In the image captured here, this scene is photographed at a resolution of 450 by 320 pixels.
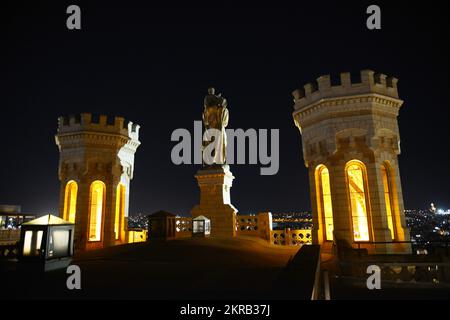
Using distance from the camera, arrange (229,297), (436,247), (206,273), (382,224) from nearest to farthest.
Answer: (229,297) < (206,273) < (436,247) < (382,224)

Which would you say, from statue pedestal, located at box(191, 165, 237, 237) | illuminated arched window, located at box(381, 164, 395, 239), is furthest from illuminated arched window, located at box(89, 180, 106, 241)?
illuminated arched window, located at box(381, 164, 395, 239)

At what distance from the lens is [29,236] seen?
8.28m

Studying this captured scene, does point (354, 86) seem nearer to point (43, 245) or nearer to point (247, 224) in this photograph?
point (247, 224)

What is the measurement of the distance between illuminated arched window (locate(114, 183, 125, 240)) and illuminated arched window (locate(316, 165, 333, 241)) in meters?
13.5

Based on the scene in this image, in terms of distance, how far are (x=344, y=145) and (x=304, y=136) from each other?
95.2 inches

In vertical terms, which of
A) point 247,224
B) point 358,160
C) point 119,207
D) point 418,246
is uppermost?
point 358,160

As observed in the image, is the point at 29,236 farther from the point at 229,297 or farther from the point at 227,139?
the point at 227,139

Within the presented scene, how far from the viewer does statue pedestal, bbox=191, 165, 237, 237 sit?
17.5 m

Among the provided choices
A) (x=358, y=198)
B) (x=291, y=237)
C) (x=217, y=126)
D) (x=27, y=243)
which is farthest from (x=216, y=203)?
(x=27, y=243)

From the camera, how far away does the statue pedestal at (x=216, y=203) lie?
57.4 ft

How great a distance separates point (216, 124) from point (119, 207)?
9516mm

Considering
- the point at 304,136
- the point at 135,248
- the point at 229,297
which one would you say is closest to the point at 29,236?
the point at 135,248

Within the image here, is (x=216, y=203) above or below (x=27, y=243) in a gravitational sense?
above

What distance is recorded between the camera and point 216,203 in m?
17.8
